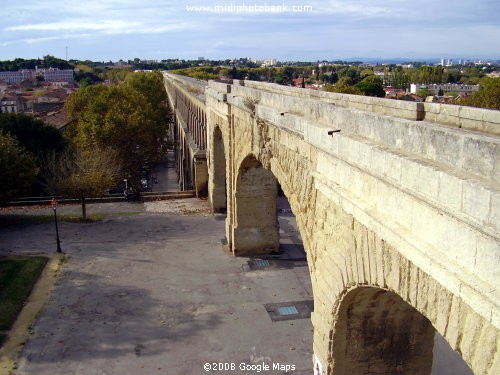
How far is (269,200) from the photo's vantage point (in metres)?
15.1

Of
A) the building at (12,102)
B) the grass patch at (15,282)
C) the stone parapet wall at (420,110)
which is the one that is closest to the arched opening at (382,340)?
the stone parapet wall at (420,110)

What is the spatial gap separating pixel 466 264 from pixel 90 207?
20002 millimetres

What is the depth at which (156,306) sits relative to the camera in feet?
40.5

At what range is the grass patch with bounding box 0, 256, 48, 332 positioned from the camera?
11.8 metres

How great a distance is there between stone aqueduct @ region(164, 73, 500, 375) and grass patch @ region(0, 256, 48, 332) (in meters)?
7.23

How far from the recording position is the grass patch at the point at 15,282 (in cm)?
1179

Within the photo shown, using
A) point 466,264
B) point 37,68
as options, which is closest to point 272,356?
point 466,264

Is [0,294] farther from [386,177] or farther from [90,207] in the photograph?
[386,177]

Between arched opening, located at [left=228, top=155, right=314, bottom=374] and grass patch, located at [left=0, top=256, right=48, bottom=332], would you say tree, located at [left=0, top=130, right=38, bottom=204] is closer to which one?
grass patch, located at [left=0, top=256, right=48, bottom=332]

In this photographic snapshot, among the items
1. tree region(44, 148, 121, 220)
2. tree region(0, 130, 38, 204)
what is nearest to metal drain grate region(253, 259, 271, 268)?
tree region(44, 148, 121, 220)

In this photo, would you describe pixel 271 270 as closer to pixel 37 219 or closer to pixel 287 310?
pixel 287 310

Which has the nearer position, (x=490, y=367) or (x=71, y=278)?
(x=490, y=367)

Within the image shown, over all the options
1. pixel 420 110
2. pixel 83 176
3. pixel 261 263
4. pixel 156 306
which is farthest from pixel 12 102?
pixel 420 110

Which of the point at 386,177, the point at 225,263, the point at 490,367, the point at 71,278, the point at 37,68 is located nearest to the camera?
the point at 490,367
